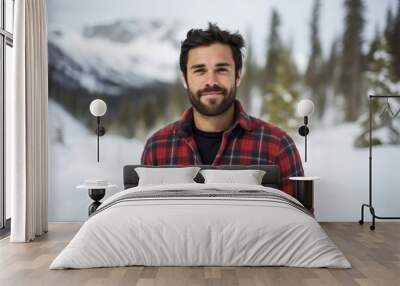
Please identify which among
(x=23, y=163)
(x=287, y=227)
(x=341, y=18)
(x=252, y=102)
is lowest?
(x=287, y=227)

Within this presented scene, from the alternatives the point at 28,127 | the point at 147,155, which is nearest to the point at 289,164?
the point at 147,155

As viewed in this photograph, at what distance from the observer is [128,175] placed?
6996 mm

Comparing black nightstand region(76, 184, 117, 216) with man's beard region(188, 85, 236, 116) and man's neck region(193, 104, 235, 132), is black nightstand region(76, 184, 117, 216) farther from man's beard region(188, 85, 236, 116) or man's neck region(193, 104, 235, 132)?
man's beard region(188, 85, 236, 116)

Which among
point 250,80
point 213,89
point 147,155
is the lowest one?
point 147,155

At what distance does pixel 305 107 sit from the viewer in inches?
278

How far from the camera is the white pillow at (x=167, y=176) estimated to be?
20.9 ft

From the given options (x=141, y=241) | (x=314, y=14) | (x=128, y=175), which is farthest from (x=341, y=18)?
(x=141, y=241)

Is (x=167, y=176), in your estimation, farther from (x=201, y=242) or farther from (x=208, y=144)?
(x=201, y=242)

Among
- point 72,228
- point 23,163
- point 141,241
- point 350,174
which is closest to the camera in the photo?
point 141,241

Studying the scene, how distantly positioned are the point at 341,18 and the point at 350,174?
1946 mm

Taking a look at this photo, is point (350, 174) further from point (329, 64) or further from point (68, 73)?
point (68, 73)

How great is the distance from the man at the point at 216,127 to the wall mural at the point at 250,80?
152mm

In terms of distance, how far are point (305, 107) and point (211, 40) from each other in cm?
140

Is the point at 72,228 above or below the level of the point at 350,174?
below
